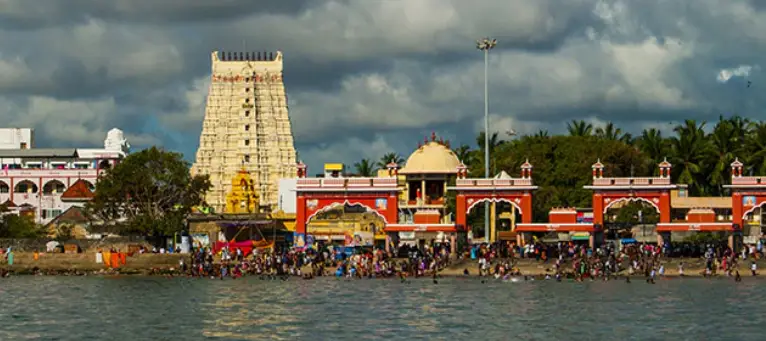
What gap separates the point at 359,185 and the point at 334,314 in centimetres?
3199

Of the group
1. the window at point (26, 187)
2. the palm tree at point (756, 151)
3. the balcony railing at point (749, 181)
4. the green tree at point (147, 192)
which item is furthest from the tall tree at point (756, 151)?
the window at point (26, 187)

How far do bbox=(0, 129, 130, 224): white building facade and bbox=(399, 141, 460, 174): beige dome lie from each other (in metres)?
31.9

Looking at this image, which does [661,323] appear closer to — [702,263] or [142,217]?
[702,263]

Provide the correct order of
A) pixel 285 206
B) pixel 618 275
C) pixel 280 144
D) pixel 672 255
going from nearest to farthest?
pixel 618 275 → pixel 672 255 → pixel 285 206 → pixel 280 144

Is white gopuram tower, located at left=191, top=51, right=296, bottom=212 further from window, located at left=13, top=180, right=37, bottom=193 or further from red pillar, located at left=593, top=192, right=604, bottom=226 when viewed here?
red pillar, located at left=593, top=192, right=604, bottom=226

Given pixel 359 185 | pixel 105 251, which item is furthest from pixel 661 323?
pixel 105 251

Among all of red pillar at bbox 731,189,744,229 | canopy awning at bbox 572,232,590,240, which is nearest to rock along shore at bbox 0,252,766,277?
canopy awning at bbox 572,232,590,240

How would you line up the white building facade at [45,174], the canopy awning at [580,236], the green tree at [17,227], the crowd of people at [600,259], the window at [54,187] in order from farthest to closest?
the window at [54,187] → the white building facade at [45,174] → the green tree at [17,227] → the canopy awning at [580,236] → the crowd of people at [600,259]

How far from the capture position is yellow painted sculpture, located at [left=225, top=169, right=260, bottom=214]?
116125 millimetres

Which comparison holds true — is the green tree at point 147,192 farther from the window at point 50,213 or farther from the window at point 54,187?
the window at point 54,187

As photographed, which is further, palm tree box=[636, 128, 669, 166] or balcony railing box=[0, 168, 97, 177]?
balcony railing box=[0, 168, 97, 177]

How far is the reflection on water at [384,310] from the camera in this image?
5869 centimetres

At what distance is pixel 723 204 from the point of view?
360 ft

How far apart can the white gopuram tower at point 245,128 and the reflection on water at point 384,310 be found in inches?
2869
